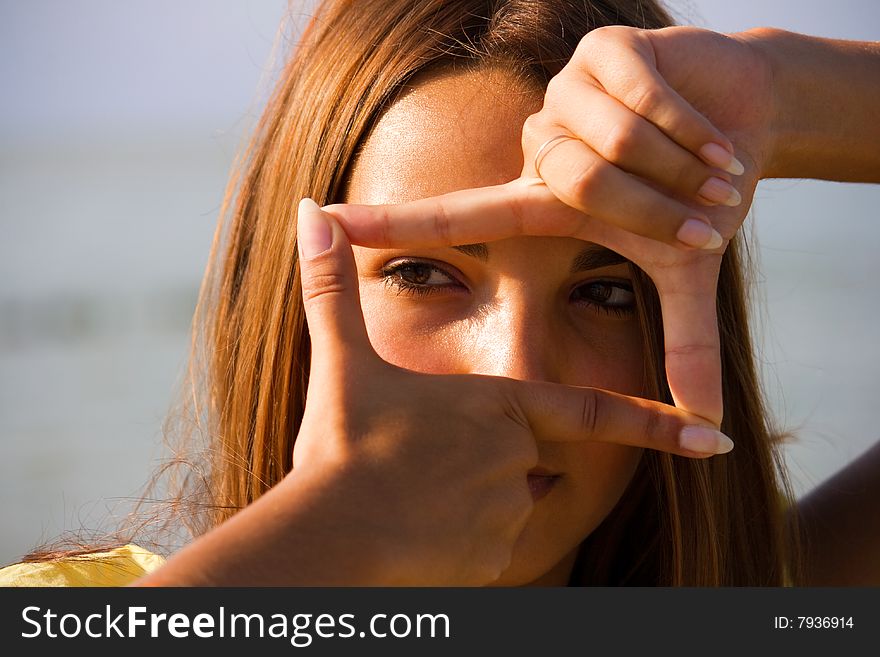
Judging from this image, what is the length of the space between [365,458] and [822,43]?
130cm

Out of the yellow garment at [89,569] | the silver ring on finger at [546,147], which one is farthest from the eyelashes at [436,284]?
the yellow garment at [89,569]

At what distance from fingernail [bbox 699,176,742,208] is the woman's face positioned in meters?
0.27

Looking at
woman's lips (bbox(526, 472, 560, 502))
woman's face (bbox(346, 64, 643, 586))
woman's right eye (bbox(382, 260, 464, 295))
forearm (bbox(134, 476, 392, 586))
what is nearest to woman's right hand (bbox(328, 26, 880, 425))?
woman's face (bbox(346, 64, 643, 586))

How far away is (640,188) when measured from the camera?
1.30m

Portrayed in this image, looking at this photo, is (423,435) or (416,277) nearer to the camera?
(423,435)

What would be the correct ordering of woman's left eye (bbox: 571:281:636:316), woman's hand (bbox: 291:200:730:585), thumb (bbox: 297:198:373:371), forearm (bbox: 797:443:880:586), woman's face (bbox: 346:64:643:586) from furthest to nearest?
1. forearm (bbox: 797:443:880:586)
2. woman's left eye (bbox: 571:281:636:316)
3. woman's face (bbox: 346:64:643:586)
4. thumb (bbox: 297:198:373:371)
5. woman's hand (bbox: 291:200:730:585)

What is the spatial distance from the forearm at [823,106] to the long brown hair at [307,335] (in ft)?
0.90

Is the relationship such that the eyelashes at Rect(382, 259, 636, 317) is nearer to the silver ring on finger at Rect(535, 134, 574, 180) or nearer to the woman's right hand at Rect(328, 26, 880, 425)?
the woman's right hand at Rect(328, 26, 880, 425)

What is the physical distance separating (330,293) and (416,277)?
0.36m

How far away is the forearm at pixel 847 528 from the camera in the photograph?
2.18 meters

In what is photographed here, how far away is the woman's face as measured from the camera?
1.54 m

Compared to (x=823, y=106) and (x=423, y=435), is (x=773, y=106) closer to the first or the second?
(x=823, y=106)

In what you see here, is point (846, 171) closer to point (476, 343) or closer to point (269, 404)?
point (476, 343)

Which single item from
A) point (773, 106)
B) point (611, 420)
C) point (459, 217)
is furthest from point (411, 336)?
point (773, 106)
